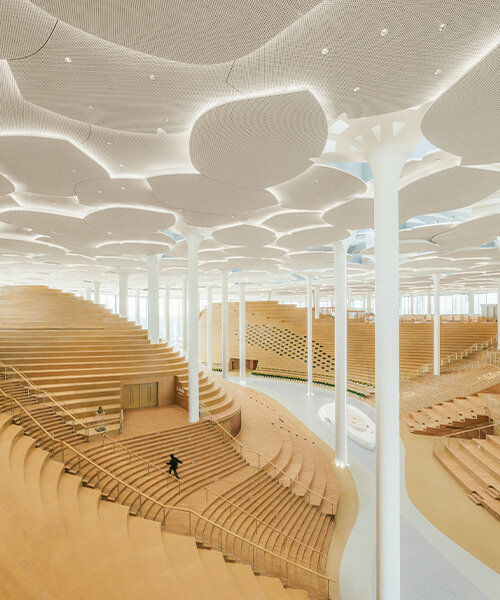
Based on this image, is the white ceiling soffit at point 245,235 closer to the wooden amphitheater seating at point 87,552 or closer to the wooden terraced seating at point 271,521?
the wooden terraced seating at point 271,521

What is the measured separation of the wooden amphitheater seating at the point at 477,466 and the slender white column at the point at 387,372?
5376 mm

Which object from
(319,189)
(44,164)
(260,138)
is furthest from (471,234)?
(44,164)

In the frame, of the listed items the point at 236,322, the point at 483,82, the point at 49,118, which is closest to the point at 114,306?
the point at 236,322

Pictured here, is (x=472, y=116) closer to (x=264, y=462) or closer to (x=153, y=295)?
(x=264, y=462)

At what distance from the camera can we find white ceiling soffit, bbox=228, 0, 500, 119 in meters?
2.97

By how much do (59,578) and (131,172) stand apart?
6.61m

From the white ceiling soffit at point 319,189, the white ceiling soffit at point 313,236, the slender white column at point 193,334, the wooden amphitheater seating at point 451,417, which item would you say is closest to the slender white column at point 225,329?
the slender white column at point 193,334

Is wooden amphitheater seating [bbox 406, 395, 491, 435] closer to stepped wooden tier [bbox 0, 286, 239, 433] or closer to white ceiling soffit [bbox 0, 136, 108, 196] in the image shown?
stepped wooden tier [bbox 0, 286, 239, 433]

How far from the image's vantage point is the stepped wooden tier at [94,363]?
12133mm

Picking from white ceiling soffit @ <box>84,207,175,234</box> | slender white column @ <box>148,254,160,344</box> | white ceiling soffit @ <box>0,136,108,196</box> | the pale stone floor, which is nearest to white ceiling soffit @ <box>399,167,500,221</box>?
white ceiling soffit @ <box>84,207,175,234</box>

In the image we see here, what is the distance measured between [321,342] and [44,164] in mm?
23121

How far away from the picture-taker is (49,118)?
4992 mm

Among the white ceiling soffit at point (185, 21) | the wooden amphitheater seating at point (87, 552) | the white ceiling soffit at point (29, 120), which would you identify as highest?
the white ceiling soffit at point (29, 120)

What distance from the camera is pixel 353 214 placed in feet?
28.9
